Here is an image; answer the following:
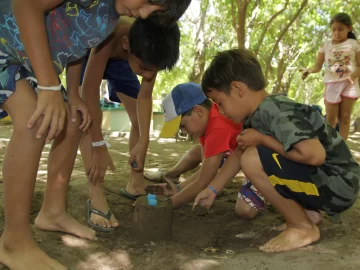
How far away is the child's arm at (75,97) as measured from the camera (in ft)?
7.04

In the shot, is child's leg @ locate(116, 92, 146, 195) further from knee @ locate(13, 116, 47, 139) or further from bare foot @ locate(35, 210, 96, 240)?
knee @ locate(13, 116, 47, 139)

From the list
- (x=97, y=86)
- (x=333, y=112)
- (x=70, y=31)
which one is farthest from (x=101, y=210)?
(x=333, y=112)

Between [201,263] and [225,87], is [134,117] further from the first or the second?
[201,263]

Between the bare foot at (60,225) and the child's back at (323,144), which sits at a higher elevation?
the child's back at (323,144)

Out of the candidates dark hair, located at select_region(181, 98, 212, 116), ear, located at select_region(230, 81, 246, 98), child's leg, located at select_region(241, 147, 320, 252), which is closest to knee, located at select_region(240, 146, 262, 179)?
child's leg, located at select_region(241, 147, 320, 252)

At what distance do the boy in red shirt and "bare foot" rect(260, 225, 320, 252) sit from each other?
2.31ft

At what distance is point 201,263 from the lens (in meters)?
1.94

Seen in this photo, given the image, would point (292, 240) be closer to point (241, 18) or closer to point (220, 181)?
point (220, 181)

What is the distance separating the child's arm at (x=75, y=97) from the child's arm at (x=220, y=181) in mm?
769

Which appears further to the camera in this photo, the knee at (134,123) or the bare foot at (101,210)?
the knee at (134,123)

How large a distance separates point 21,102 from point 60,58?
337mm

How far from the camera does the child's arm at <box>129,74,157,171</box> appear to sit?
2.77 m

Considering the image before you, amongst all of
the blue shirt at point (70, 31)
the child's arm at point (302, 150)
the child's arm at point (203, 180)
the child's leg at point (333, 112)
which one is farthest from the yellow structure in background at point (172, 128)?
the child's leg at point (333, 112)

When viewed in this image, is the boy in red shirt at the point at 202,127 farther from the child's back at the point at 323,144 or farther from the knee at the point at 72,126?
the knee at the point at 72,126
